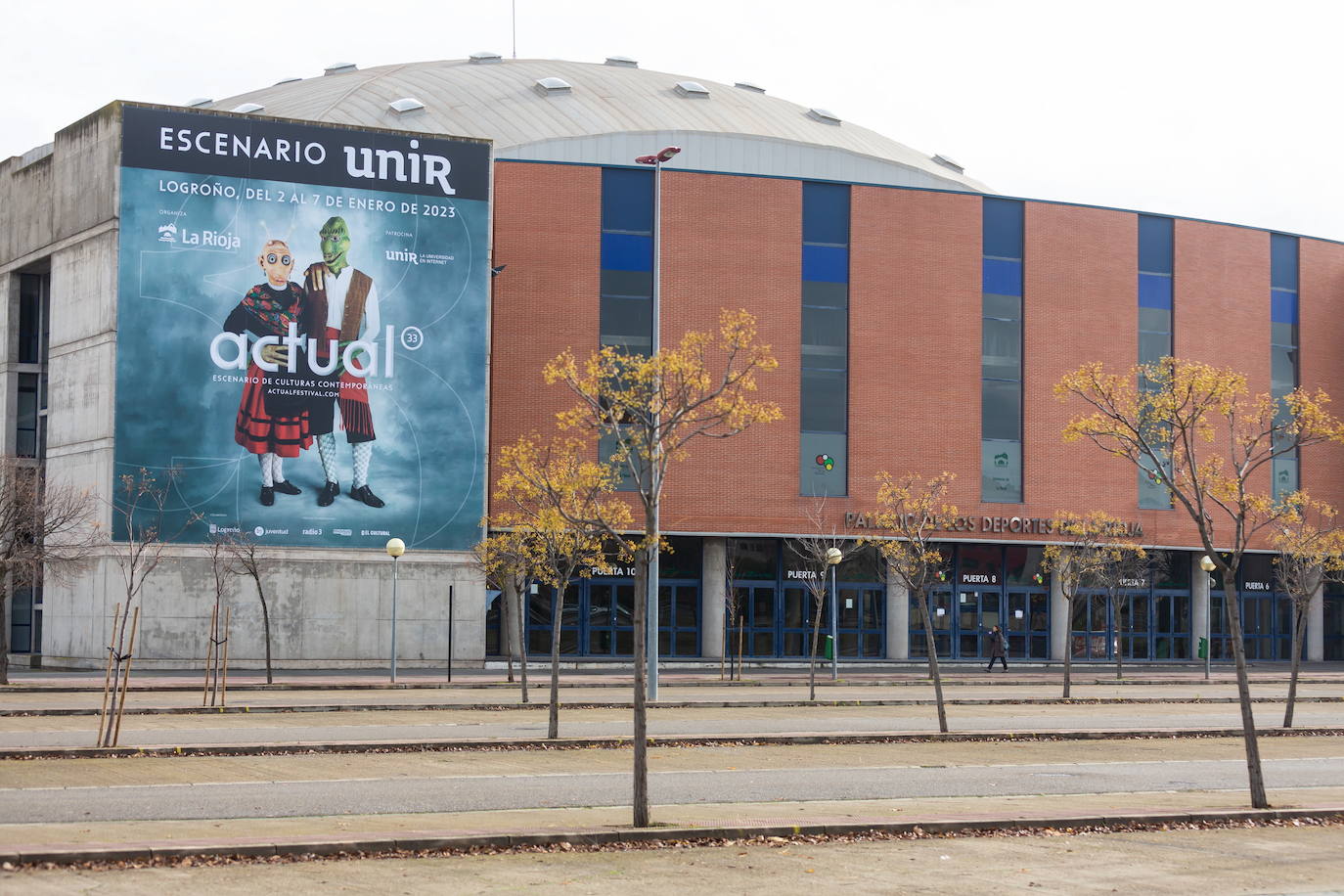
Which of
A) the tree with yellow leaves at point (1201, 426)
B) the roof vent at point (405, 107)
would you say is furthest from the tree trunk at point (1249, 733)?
the roof vent at point (405, 107)

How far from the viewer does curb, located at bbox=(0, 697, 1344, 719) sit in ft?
95.1

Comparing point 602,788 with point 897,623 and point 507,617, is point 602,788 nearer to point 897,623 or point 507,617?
point 507,617

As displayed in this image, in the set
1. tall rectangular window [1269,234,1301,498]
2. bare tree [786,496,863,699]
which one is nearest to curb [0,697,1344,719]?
bare tree [786,496,863,699]

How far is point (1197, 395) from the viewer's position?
749 inches

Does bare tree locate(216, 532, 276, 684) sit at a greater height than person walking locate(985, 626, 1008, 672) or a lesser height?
greater

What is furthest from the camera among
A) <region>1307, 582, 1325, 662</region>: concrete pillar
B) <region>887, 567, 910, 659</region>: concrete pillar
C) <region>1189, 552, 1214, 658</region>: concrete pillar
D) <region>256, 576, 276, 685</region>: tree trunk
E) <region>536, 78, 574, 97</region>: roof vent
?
<region>536, 78, 574, 97</region>: roof vent

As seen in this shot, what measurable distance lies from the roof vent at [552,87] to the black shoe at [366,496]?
2730cm

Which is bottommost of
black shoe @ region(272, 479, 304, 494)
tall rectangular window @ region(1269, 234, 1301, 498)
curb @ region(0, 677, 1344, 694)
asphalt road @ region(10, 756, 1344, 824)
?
curb @ region(0, 677, 1344, 694)

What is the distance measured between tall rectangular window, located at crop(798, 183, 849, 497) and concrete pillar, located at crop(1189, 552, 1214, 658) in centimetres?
1693

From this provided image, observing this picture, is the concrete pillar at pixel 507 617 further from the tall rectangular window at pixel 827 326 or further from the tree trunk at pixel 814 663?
the tall rectangular window at pixel 827 326

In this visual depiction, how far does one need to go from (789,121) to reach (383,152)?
97.6ft

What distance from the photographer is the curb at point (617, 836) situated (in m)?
12.1

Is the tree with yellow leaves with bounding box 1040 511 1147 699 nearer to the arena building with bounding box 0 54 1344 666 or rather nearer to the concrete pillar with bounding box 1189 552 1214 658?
the arena building with bounding box 0 54 1344 666

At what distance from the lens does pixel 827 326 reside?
54.2m
